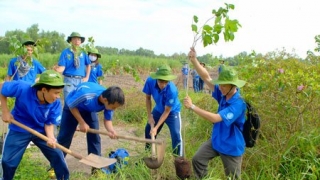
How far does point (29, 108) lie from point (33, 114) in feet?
0.27

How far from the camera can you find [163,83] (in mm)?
4957

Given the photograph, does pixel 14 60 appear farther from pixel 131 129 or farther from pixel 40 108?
pixel 131 129

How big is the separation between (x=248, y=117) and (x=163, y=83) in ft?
4.47

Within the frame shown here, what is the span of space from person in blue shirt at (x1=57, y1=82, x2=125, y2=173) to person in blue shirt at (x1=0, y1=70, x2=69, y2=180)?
35 cm

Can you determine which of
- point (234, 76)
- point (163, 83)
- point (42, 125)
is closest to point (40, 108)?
point (42, 125)

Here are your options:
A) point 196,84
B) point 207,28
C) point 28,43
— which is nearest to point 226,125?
point 207,28

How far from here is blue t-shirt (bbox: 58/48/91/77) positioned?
6.59m

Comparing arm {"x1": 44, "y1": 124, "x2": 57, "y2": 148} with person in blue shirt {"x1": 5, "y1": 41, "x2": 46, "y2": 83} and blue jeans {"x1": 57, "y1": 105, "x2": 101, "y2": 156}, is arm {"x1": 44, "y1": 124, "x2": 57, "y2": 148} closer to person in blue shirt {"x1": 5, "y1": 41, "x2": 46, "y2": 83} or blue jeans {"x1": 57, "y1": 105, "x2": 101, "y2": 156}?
blue jeans {"x1": 57, "y1": 105, "x2": 101, "y2": 156}

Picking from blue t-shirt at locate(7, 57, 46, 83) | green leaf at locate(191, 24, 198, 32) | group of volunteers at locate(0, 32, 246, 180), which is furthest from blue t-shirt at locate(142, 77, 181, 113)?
blue t-shirt at locate(7, 57, 46, 83)

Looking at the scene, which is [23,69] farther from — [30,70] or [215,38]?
[215,38]

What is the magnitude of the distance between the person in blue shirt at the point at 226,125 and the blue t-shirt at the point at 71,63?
318 cm

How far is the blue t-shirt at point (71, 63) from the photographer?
6594mm

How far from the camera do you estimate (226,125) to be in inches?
150

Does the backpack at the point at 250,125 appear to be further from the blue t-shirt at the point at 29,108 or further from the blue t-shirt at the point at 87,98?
the blue t-shirt at the point at 29,108
